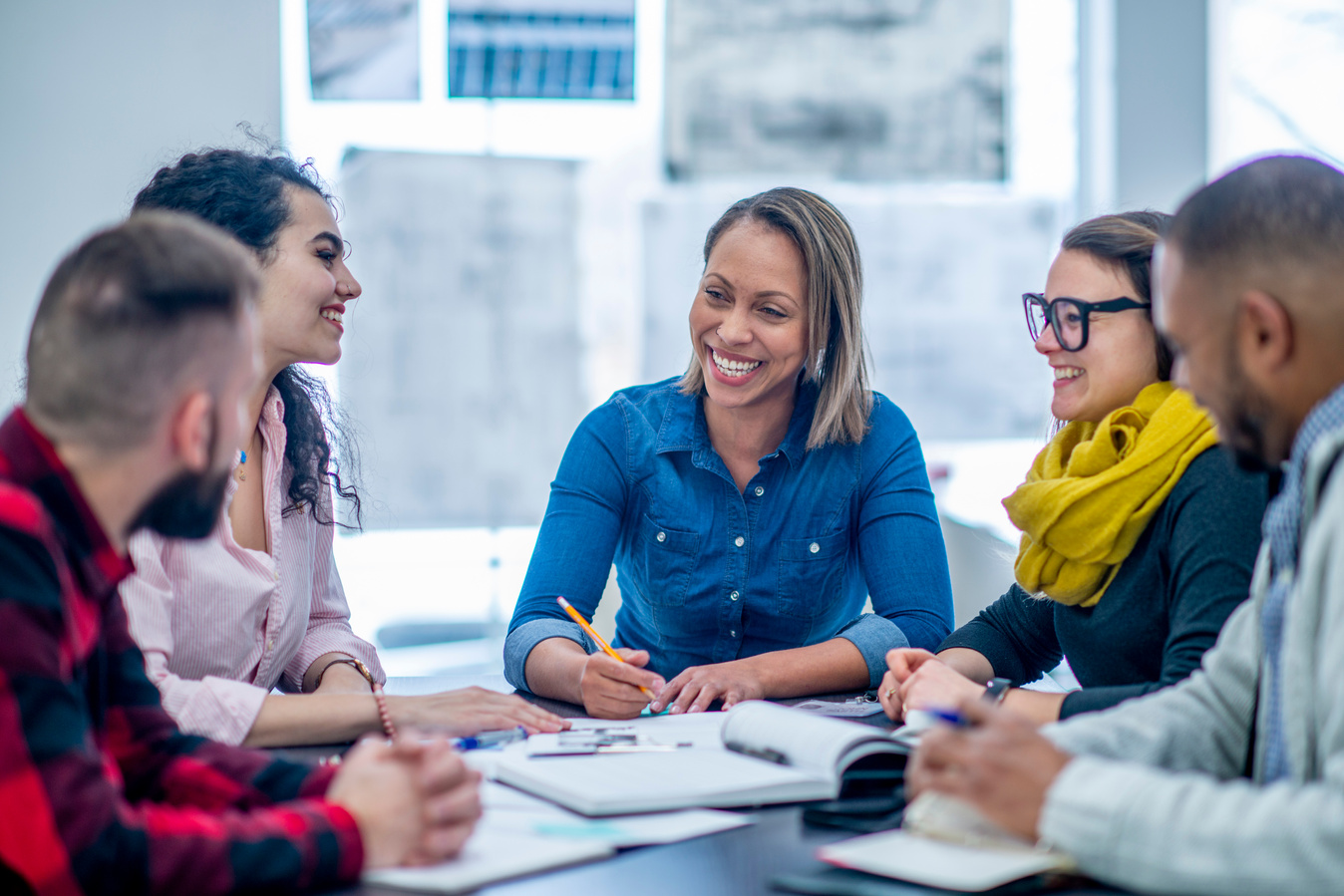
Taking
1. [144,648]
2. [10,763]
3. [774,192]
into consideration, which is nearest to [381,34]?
[774,192]

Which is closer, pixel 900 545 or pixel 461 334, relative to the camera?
pixel 900 545

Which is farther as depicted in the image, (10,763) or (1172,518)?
(1172,518)

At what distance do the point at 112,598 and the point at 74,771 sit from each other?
28 centimetres

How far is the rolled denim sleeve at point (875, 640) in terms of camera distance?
5.47 ft

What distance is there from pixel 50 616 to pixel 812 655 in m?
1.12

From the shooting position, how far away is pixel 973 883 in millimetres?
789

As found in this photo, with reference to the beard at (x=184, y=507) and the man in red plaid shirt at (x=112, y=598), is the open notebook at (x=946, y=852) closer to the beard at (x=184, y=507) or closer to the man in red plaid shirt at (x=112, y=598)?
the man in red plaid shirt at (x=112, y=598)

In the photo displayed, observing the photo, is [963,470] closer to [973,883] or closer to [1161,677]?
[1161,677]

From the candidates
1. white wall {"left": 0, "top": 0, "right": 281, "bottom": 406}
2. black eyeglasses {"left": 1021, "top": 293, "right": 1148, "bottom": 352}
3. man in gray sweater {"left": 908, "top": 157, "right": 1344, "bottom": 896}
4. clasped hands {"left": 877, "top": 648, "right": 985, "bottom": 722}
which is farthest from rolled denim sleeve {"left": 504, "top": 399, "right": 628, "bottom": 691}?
white wall {"left": 0, "top": 0, "right": 281, "bottom": 406}

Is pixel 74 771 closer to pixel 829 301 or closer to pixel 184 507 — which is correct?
pixel 184 507

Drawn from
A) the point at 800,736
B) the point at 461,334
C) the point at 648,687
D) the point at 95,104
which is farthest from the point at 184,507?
the point at 95,104

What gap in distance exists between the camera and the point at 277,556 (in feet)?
5.34

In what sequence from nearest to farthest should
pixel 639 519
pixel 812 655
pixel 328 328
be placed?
1. pixel 812 655
2. pixel 328 328
3. pixel 639 519

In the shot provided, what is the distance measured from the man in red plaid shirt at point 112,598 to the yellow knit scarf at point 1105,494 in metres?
0.86
